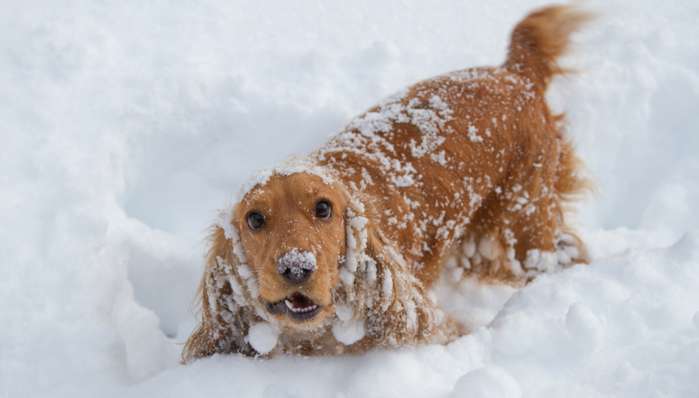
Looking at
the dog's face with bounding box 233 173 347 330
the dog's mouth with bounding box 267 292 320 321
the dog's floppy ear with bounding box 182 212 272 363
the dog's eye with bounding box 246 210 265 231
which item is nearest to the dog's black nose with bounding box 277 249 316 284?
the dog's face with bounding box 233 173 347 330

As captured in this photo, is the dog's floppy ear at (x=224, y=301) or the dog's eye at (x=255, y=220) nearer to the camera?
the dog's eye at (x=255, y=220)

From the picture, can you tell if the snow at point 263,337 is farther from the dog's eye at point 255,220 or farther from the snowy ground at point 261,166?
the dog's eye at point 255,220

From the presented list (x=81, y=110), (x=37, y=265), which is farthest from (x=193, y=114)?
(x=37, y=265)

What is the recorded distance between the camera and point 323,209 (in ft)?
7.37

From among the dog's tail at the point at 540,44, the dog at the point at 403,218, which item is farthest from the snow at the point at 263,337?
the dog's tail at the point at 540,44

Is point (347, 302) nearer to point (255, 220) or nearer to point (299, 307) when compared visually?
point (299, 307)

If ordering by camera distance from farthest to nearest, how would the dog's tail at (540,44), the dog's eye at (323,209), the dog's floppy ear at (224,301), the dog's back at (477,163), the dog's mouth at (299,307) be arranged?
1. the dog's tail at (540,44)
2. the dog's back at (477,163)
3. the dog's floppy ear at (224,301)
4. the dog's eye at (323,209)
5. the dog's mouth at (299,307)

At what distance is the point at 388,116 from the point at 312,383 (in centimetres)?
130

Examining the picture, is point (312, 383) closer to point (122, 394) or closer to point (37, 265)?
point (122, 394)

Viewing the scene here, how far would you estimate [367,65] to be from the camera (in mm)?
4168

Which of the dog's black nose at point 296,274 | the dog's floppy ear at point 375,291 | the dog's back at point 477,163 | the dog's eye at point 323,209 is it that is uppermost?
the dog's back at point 477,163

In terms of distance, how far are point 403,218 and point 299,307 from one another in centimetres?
82

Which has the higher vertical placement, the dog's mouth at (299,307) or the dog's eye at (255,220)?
the dog's eye at (255,220)

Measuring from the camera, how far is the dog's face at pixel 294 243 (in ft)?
6.72
